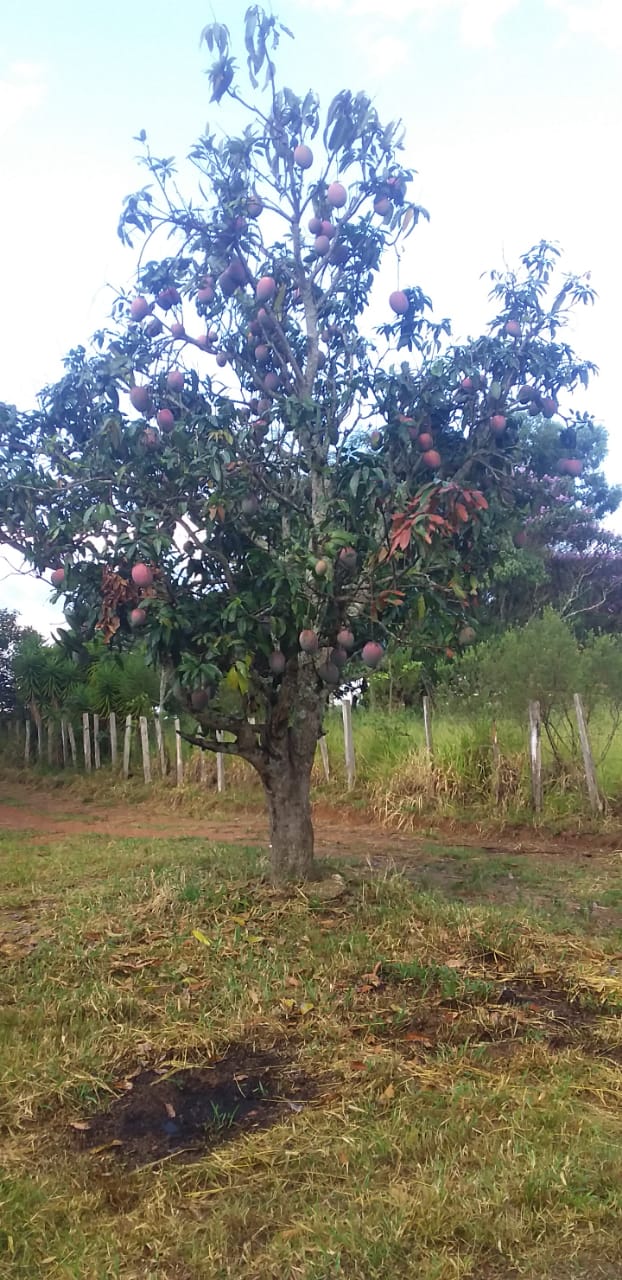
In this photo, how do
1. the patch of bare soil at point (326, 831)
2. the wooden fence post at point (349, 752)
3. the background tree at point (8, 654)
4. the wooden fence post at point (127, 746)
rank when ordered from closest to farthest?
the patch of bare soil at point (326, 831)
the wooden fence post at point (349, 752)
the wooden fence post at point (127, 746)
the background tree at point (8, 654)

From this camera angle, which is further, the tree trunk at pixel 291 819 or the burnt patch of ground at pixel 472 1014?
the tree trunk at pixel 291 819

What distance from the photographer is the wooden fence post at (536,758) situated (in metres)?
10.0

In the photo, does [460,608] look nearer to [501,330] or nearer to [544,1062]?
[501,330]

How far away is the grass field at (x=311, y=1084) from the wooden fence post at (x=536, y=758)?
3.46m

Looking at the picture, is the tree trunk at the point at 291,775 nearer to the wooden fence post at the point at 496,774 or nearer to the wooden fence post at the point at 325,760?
the wooden fence post at the point at 496,774

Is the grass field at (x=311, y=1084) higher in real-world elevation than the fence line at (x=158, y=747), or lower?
lower

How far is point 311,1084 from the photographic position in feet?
11.9

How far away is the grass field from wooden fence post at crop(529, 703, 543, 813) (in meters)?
3.46

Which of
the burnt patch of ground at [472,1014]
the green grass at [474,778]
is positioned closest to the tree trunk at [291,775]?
the burnt patch of ground at [472,1014]

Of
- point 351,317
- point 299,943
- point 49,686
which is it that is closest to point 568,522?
point 49,686

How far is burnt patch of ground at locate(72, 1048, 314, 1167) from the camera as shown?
3.24 metres

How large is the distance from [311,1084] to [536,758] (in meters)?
6.84

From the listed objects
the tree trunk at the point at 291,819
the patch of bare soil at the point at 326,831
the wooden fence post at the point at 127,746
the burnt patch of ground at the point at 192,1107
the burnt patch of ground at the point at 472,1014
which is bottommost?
the burnt patch of ground at the point at 192,1107

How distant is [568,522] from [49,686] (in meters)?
11.7
